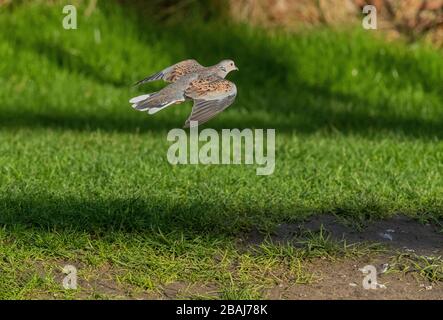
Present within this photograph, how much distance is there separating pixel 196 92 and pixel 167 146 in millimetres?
3991

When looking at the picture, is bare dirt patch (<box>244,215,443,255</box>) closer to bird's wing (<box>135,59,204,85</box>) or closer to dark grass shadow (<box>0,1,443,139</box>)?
bird's wing (<box>135,59,204,85</box>)

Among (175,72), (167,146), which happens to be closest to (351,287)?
(175,72)

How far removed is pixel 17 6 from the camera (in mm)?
11883

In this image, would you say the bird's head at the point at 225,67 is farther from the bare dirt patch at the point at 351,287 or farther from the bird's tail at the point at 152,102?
the bare dirt patch at the point at 351,287

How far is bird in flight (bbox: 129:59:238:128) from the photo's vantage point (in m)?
4.07

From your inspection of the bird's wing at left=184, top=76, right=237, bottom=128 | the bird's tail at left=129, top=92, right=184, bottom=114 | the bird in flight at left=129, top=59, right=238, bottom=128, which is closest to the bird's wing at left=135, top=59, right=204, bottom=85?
the bird in flight at left=129, top=59, right=238, bottom=128

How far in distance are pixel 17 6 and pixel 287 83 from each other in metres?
3.06

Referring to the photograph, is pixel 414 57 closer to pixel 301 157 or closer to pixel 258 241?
pixel 301 157

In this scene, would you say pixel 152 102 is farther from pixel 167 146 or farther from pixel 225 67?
pixel 167 146

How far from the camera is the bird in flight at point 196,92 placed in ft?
13.4

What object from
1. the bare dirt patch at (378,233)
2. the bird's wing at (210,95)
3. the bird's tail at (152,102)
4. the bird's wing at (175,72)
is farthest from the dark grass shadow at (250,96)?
the bird's tail at (152,102)

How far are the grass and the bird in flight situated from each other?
3.30 feet

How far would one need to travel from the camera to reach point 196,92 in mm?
4258
